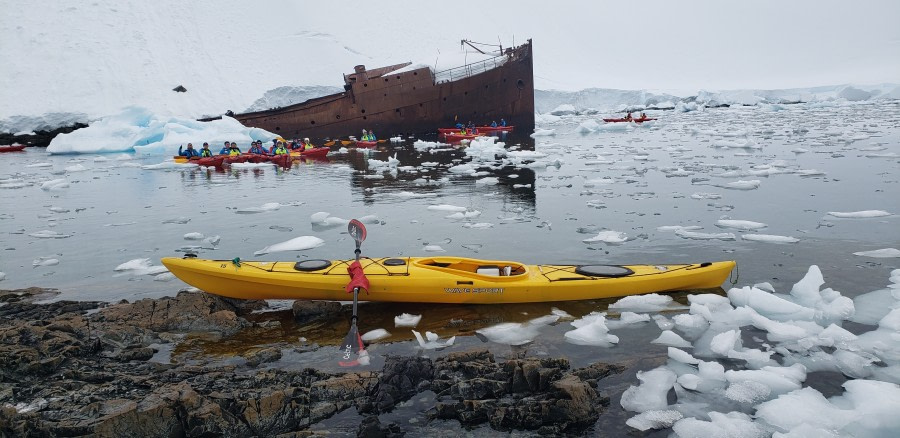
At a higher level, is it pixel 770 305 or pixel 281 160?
pixel 281 160

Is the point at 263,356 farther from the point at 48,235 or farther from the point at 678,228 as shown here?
the point at 48,235

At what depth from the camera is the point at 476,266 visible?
7.18m

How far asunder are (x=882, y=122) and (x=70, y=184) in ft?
119

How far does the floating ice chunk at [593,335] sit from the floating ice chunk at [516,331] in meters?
0.40

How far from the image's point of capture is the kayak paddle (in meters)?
5.50

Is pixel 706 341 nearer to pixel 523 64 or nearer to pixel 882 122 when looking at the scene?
pixel 523 64

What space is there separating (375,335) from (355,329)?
0.94 feet

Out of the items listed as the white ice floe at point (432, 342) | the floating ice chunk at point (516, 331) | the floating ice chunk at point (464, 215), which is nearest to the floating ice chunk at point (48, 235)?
the floating ice chunk at point (464, 215)

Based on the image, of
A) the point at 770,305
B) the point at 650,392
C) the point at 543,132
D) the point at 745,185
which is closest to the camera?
the point at 650,392

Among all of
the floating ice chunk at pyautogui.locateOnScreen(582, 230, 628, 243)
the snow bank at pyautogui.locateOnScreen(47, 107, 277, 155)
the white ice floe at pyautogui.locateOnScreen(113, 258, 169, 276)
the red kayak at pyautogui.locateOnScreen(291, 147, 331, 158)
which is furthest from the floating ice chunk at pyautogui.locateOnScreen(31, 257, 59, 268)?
the snow bank at pyautogui.locateOnScreen(47, 107, 277, 155)

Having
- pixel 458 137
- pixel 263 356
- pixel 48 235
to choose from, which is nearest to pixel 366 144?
pixel 458 137

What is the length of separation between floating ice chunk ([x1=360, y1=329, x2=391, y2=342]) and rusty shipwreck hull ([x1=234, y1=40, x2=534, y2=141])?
86.5 ft

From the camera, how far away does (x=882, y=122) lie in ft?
98.4

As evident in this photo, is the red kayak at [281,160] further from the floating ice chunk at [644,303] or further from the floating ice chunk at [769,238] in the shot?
the floating ice chunk at [644,303]
